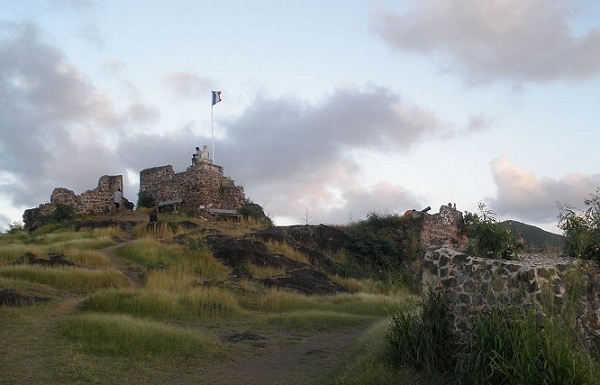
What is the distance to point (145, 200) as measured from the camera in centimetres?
3522

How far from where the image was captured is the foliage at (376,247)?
29016 millimetres

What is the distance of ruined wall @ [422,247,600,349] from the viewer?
9.45m

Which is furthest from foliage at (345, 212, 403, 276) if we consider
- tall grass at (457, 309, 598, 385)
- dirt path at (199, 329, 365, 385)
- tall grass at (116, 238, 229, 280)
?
tall grass at (457, 309, 598, 385)

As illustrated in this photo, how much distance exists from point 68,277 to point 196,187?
16148 millimetres

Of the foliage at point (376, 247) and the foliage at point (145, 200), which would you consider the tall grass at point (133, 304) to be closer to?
the foliage at point (376, 247)

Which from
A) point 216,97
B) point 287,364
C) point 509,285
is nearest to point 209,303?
point 287,364

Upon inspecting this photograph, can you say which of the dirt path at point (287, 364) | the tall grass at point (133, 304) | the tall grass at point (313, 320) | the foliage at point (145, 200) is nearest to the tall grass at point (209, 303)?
the tall grass at point (133, 304)

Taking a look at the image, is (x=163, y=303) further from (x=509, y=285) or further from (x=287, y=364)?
(x=509, y=285)

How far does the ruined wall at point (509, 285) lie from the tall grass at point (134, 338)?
15.1 ft

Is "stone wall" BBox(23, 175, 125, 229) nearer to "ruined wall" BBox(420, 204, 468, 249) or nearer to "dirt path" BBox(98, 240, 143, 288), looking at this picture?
"dirt path" BBox(98, 240, 143, 288)

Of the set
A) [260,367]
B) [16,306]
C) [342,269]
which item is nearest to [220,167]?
[342,269]

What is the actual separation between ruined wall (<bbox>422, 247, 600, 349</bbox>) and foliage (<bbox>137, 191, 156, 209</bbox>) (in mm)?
26171

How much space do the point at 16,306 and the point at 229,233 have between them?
45.9 feet

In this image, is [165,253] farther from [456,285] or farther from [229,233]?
[456,285]
